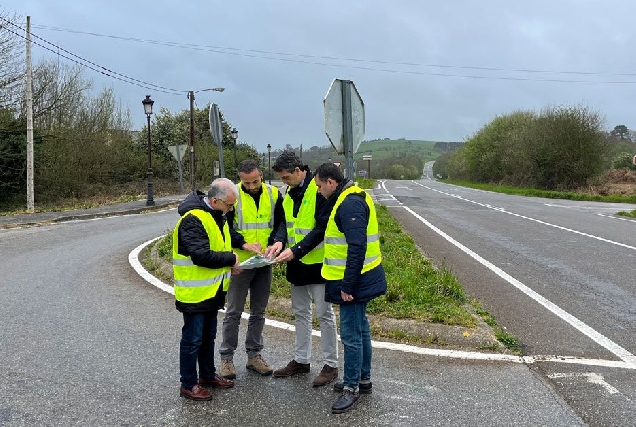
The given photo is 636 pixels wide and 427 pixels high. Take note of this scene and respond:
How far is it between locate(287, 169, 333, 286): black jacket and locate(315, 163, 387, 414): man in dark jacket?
8.0 inches

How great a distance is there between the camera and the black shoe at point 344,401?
387 cm

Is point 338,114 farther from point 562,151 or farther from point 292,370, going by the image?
point 562,151

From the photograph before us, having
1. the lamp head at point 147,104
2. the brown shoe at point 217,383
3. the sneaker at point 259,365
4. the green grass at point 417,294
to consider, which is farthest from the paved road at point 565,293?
the lamp head at point 147,104

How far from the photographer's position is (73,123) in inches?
1177

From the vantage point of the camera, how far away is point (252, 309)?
490cm

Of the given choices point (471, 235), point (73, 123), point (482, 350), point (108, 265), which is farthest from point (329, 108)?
point (73, 123)

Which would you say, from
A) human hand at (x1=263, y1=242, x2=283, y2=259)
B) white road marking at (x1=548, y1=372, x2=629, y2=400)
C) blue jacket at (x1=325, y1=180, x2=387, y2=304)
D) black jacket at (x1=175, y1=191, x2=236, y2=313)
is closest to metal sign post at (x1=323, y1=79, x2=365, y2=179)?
human hand at (x1=263, y1=242, x2=283, y2=259)

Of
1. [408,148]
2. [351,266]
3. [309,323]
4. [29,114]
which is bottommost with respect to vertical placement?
[309,323]

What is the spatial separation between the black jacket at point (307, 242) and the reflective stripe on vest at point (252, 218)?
0.83 ft

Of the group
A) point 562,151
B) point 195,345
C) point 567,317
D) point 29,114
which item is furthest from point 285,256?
point 562,151

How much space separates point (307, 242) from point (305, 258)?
16cm

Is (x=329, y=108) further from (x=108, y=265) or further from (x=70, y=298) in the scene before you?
(x=108, y=265)

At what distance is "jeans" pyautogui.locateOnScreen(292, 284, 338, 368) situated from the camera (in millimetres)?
4480

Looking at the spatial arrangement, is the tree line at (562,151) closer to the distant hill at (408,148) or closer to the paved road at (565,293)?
the paved road at (565,293)
